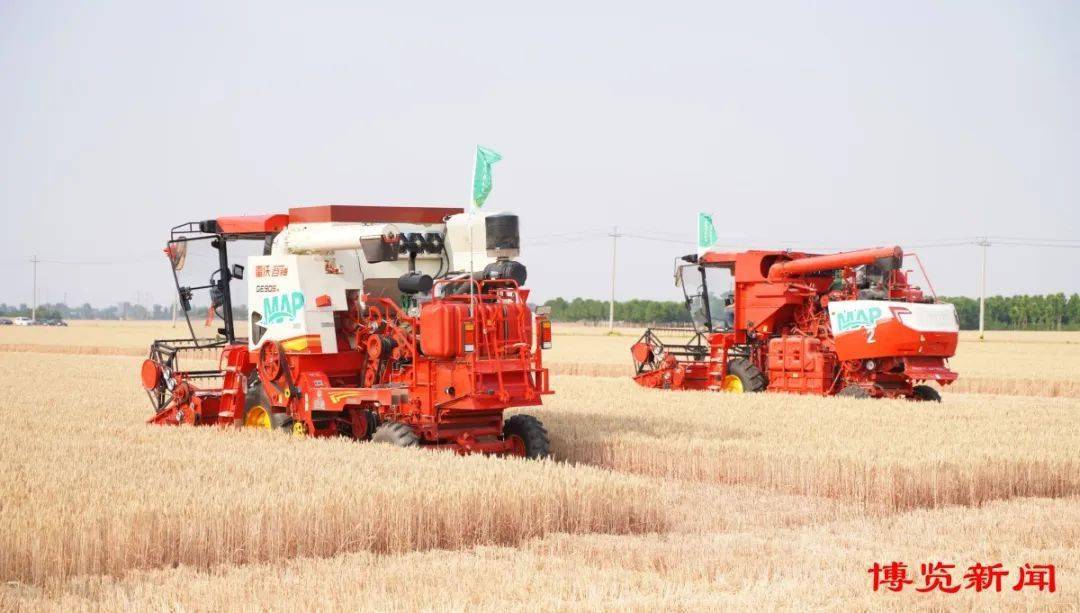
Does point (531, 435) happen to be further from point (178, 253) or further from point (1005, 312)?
point (1005, 312)

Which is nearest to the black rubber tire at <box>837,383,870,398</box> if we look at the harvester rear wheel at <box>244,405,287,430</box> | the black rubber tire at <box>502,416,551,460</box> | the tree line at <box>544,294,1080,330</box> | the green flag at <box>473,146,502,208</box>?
the black rubber tire at <box>502,416,551,460</box>

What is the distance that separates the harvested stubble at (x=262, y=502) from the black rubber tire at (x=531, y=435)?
1990 mm

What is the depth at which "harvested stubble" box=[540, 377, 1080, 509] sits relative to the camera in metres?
11.4

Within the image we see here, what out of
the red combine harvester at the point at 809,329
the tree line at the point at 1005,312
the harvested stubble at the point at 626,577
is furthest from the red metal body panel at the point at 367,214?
the tree line at the point at 1005,312

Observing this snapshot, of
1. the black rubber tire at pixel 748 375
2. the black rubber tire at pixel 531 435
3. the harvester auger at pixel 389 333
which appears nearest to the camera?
the harvester auger at pixel 389 333

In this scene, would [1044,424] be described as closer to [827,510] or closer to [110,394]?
[827,510]

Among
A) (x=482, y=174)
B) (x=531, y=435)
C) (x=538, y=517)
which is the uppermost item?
(x=482, y=174)

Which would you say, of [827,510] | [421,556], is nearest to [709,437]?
[827,510]

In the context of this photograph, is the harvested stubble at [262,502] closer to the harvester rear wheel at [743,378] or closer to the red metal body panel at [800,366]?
the red metal body panel at [800,366]

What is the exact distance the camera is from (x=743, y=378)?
71.4 feet

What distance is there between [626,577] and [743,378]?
47.4ft

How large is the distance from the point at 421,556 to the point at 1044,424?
1030cm

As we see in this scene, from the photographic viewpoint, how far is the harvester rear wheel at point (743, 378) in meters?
21.5

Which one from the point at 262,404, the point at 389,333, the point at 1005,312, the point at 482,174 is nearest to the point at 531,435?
the point at 389,333
